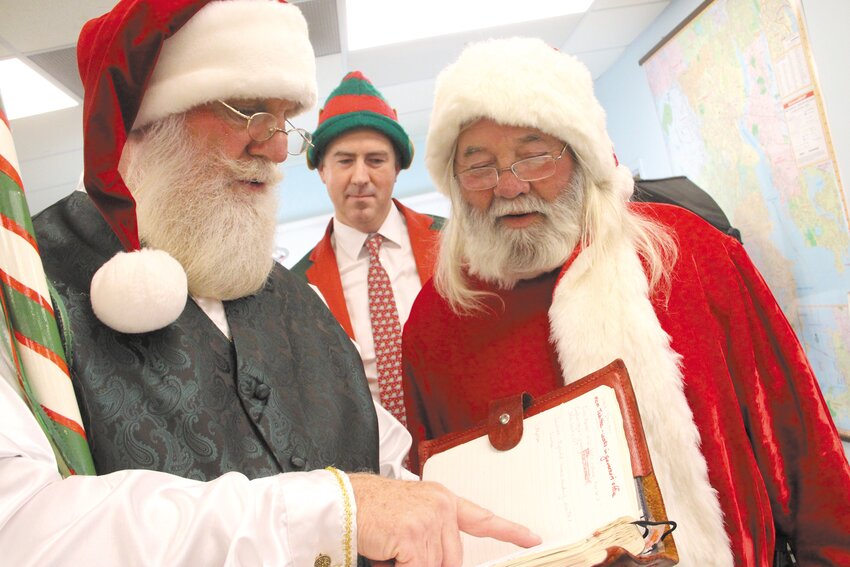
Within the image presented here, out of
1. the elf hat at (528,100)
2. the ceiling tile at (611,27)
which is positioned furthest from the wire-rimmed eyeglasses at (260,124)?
the ceiling tile at (611,27)

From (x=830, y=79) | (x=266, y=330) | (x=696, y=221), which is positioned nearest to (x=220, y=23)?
(x=266, y=330)

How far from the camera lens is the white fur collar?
4.01 ft

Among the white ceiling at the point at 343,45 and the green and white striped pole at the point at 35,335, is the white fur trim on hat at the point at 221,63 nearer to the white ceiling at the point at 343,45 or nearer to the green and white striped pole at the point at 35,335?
the green and white striped pole at the point at 35,335

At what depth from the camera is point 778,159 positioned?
279 centimetres

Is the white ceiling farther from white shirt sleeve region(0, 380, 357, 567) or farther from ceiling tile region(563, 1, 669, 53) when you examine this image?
white shirt sleeve region(0, 380, 357, 567)

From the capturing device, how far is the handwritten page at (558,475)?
0.89 meters

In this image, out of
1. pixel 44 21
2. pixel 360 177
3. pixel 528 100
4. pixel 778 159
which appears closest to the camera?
pixel 528 100

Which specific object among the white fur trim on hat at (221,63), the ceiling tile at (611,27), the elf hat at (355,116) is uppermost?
the ceiling tile at (611,27)

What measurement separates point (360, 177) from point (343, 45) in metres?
2.08

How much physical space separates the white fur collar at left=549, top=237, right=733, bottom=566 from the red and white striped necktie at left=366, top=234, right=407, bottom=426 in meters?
0.88

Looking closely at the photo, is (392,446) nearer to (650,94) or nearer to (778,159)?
(778,159)

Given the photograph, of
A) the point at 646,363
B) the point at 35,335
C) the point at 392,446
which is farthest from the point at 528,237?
→ the point at 35,335

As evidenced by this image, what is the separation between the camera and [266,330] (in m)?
1.38

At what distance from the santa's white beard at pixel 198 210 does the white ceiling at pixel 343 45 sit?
243cm
